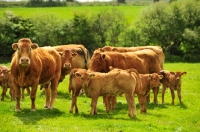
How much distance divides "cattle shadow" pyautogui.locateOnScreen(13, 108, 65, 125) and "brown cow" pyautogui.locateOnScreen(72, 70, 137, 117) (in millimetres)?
1666

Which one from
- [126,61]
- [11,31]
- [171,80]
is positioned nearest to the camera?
[126,61]

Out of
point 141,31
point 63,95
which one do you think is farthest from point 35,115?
point 141,31

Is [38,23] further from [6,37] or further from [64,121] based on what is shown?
[64,121]

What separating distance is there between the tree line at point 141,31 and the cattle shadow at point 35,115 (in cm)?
4919

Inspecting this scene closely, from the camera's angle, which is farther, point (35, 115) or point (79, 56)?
point (79, 56)

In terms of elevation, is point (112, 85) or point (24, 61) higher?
point (24, 61)

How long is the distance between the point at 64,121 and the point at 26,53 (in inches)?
131

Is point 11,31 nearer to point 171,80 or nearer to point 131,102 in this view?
point 171,80

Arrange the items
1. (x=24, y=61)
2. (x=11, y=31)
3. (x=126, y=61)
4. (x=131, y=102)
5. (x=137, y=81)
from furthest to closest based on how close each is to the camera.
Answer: (x=11, y=31), (x=126, y=61), (x=137, y=81), (x=131, y=102), (x=24, y=61)

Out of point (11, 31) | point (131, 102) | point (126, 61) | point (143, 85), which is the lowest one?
point (11, 31)

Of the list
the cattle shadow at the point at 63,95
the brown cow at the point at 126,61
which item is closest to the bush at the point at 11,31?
the cattle shadow at the point at 63,95

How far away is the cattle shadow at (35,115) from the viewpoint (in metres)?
15.2

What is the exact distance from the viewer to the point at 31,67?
16.8m

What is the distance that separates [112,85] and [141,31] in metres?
55.4
